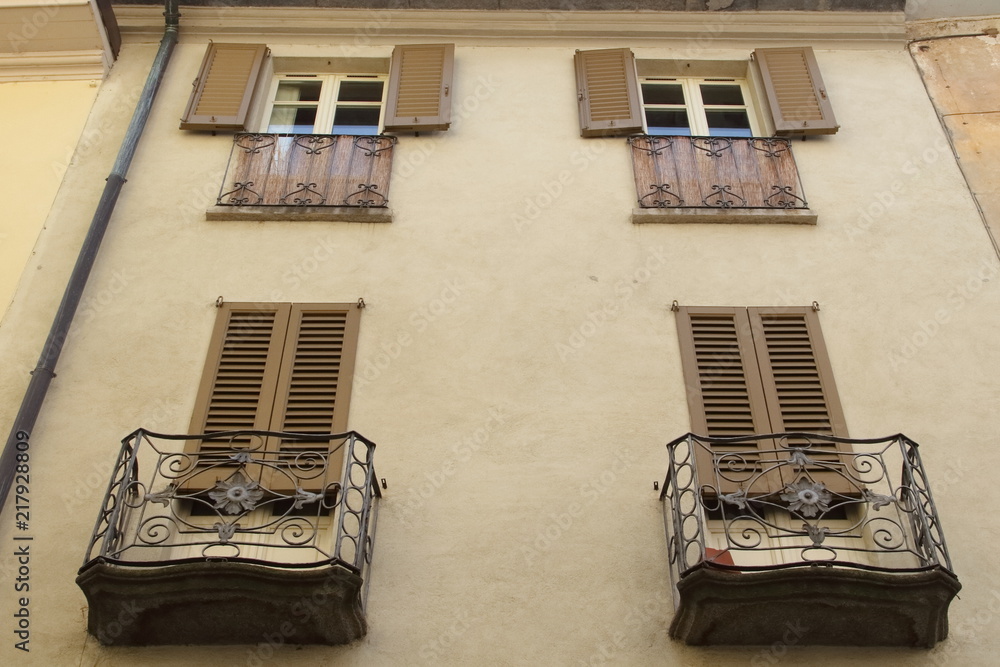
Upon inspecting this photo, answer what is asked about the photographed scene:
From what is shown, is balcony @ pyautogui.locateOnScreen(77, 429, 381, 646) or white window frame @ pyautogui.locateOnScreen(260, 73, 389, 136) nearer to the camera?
balcony @ pyautogui.locateOnScreen(77, 429, 381, 646)

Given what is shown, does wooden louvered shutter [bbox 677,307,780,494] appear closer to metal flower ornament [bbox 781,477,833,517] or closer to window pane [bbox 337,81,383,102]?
metal flower ornament [bbox 781,477,833,517]

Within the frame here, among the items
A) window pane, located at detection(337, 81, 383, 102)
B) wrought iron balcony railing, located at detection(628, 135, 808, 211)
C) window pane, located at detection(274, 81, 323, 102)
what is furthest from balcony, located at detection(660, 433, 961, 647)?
window pane, located at detection(274, 81, 323, 102)

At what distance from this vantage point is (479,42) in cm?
1168

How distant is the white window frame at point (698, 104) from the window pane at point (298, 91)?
3.39m

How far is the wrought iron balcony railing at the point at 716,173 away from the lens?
384 inches

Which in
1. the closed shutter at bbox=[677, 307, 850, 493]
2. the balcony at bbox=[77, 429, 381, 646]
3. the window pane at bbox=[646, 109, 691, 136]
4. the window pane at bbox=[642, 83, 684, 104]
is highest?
the window pane at bbox=[642, 83, 684, 104]

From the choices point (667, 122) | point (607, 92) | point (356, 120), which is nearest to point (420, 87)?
point (356, 120)

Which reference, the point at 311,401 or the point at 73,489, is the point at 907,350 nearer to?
the point at 311,401

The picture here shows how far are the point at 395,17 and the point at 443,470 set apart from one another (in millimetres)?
5871

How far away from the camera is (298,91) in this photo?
11.4 metres

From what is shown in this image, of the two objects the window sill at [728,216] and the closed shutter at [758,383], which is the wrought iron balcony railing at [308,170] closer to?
the window sill at [728,216]

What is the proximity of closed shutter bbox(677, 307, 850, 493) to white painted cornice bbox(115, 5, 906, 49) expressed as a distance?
4.13 metres

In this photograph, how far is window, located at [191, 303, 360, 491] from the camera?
8109 millimetres

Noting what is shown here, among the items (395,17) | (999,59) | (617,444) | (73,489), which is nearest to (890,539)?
(617,444)
